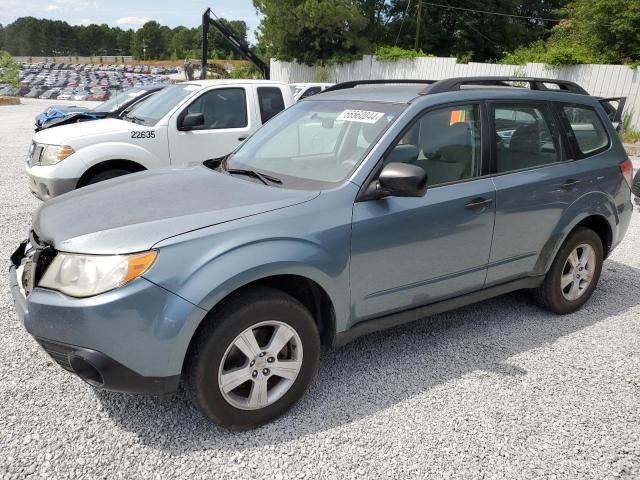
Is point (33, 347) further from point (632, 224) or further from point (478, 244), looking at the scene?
point (632, 224)

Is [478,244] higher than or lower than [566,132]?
lower

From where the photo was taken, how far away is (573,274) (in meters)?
4.18

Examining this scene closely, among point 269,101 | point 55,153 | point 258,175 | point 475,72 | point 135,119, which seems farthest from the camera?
point 475,72

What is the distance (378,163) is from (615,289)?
3.13m

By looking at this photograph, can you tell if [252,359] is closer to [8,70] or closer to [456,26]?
[8,70]

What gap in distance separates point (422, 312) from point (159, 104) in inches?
205

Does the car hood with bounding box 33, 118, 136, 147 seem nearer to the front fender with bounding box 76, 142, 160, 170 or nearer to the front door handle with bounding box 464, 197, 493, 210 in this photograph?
the front fender with bounding box 76, 142, 160, 170

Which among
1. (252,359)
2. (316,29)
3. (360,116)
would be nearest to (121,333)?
(252,359)

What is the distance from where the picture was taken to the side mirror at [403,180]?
2760 millimetres

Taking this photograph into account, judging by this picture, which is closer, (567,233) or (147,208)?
(147,208)

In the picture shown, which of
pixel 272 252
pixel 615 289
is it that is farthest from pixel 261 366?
pixel 615 289

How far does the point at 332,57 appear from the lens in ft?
91.4

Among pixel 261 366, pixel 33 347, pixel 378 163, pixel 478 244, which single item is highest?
pixel 378 163

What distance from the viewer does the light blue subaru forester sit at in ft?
7.72
